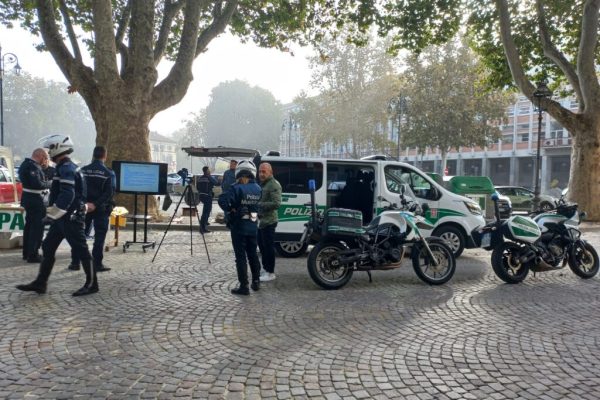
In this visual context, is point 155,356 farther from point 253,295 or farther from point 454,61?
point 454,61

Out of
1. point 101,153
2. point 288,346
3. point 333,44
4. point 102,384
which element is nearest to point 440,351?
point 288,346

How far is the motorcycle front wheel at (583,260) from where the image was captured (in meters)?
7.48

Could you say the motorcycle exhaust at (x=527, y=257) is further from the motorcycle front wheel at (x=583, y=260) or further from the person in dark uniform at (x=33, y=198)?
the person in dark uniform at (x=33, y=198)

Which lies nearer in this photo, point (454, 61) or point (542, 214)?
point (542, 214)

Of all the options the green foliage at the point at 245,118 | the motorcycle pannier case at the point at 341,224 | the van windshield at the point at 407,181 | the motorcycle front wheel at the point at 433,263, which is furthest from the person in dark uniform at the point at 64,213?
the green foliage at the point at 245,118

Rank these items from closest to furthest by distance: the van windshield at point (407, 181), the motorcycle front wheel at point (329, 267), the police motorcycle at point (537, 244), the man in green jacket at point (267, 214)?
the motorcycle front wheel at point (329, 267), the man in green jacket at point (267, 214), the police motorcycle at point (537, 244), the van windshield at point (407, 181)

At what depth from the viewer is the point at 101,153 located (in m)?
7.43

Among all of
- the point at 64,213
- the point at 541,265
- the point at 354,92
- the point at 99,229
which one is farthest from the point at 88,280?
the point at 354,92

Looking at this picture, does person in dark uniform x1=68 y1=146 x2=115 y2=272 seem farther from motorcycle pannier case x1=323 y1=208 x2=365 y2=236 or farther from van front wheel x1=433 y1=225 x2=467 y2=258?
van front wheel x1=433 y1=225 x2=467 y2=258

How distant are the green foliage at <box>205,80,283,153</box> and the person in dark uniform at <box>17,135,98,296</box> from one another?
243 feet

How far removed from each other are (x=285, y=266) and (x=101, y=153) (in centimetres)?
354

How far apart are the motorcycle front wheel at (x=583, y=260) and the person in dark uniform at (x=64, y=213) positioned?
7.12 metres

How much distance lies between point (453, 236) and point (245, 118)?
73784 mm

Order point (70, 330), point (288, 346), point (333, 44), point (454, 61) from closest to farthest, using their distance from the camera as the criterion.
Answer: point (288, 346)
point (70, 330)
point (454, 61)
point (333, 44)
